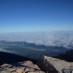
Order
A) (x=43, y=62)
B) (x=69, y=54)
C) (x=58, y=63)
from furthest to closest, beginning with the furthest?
(x=69, y=54), (x=43, y=62), (x=58, y=63)

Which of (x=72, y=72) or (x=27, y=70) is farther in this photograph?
(x=27, y=70)

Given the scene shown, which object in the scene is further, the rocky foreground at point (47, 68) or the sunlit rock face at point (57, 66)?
the sunlit rock face at point (57, 66)

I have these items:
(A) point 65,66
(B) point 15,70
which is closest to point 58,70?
Answer: (A) point 65,66

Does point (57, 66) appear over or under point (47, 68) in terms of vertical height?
over

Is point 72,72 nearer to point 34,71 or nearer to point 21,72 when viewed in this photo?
point 34,71

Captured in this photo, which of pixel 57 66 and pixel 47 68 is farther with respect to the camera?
pixel 47 68

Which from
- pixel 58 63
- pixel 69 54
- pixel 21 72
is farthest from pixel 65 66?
pixel 69 54

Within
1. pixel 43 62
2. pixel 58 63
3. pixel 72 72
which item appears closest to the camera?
pixel 72 72

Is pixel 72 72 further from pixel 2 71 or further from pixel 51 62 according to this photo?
pixel 2 71

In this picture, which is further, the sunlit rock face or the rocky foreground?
the sunlit rock face
